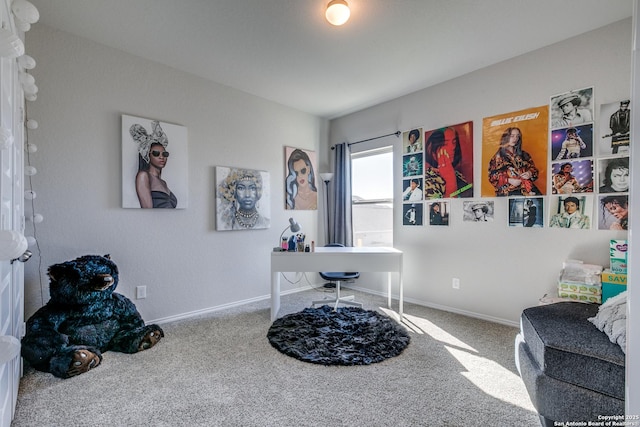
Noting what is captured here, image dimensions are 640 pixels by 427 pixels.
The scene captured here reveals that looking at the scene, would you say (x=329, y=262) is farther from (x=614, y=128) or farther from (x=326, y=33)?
(x=614, y=128)

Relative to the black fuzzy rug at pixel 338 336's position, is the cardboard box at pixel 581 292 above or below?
above

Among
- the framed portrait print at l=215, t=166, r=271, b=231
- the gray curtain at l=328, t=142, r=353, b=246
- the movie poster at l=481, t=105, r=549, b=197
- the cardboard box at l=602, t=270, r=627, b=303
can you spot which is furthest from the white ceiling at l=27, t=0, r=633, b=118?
the cardboard box at l=602, t=270, r=627, b=303

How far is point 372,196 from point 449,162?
119 cm

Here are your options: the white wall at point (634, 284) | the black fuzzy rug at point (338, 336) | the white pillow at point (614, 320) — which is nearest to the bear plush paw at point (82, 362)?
the black fuzzy rug at point (338, 336)

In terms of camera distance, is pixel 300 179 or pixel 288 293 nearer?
pixel 288 293

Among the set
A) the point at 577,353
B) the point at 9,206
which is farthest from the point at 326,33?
the point at 577,353

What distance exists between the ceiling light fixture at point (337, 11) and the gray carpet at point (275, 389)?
247cm

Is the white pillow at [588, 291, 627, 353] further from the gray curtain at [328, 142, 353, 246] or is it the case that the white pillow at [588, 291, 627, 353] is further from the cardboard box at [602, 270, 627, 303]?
the gray curtain at [328, 142, 353, 246]

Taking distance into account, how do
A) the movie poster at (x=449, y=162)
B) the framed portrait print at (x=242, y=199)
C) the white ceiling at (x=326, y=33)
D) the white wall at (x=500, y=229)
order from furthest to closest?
the framed portrait print at (x=242, y=199) → the movie poster at (x=449, y=162) → the white wall at (x=500, y=229) → the white ceiling at (x=326, y=33)

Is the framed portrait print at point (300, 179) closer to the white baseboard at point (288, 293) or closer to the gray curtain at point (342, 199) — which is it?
the gray curtain at point (342, 199)

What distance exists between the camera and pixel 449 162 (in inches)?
→ 130

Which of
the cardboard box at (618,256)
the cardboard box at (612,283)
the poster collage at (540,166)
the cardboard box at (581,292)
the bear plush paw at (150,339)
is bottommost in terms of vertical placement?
the bear plush paw at (150,339)

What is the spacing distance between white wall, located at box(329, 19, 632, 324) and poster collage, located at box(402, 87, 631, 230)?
73mm

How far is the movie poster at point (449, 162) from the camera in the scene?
10.4 ft
